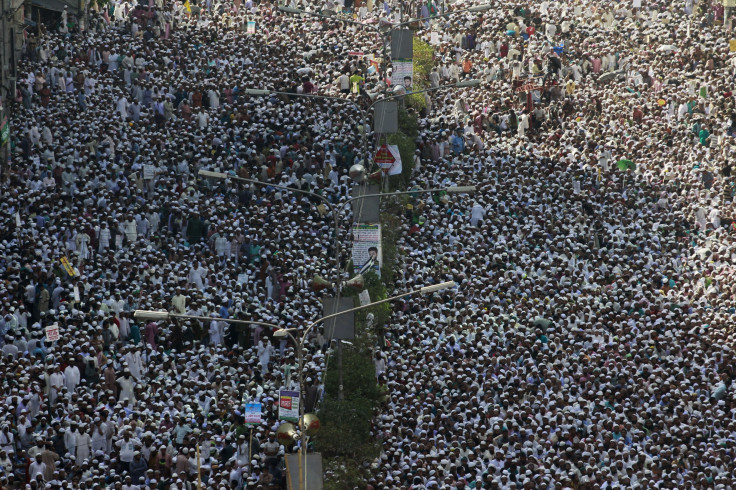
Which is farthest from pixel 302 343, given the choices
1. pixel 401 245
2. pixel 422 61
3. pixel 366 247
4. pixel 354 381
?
pixel 422 61

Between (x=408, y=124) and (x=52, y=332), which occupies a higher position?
(x=408, y=124)

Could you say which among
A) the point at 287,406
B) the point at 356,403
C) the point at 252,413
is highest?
the point at 287,406

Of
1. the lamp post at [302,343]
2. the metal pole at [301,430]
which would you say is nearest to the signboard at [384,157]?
the lamp post at [302,343]

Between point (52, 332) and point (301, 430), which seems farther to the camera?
point (52, 332)

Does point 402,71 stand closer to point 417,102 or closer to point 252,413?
point 417,102

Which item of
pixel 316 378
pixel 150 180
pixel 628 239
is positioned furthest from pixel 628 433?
pixel 150 180

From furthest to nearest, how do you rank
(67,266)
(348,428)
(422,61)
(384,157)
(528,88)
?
(422,61), (528,88), (384,157), (67,266), (348,428)

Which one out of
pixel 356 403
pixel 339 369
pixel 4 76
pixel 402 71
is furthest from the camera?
pixel 402 71

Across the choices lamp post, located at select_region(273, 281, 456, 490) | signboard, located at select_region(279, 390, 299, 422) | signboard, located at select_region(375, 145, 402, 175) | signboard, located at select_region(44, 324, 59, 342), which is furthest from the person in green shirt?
signboard, located at select_region(44, 324, 59, 342)

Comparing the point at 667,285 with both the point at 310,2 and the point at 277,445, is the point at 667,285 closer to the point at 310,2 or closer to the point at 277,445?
the point at 277,445
